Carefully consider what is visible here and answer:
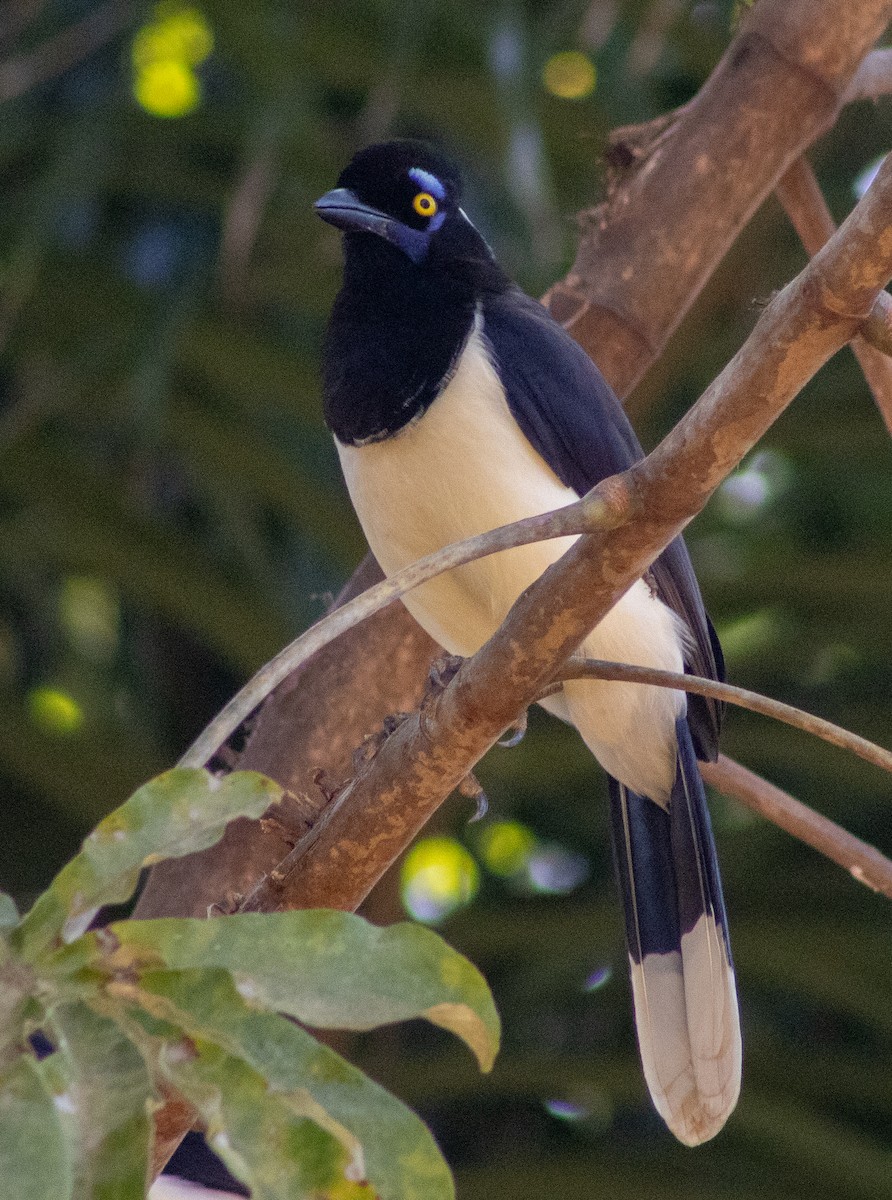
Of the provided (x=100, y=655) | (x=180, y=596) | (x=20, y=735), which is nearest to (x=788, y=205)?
(x=180, y=596)

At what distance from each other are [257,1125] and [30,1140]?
5.3 inches

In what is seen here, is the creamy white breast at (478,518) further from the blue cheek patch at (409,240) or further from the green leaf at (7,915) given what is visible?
the green leaf at (7,915)

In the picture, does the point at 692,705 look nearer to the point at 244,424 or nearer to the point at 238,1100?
the point at 244,424

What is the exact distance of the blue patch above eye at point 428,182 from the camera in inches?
102

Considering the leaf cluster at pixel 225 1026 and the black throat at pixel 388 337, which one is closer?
the leaf cluster at pixel 225 1026

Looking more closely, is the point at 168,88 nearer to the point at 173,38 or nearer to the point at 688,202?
the point at 173,38

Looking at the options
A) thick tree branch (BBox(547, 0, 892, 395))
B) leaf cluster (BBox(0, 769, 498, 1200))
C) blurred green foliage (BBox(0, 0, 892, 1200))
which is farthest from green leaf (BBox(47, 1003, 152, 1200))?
A: blurred green foliage (BBox(0, 0, 892, 1200))

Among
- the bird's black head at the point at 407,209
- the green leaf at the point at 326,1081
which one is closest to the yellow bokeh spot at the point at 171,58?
the bird's black head at the point at 407,209

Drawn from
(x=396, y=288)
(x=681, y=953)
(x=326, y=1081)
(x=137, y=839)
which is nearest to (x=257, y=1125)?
(x=326, y=1081)

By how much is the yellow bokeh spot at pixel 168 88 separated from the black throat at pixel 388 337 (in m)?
0.96

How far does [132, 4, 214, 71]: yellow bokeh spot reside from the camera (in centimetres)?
330

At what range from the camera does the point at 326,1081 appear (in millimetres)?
1028

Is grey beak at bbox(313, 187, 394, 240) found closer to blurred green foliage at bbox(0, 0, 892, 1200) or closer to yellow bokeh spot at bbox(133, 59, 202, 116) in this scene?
blurred green foliage at bbox(0, 0, 892, 1200)

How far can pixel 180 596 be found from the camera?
353 cm
